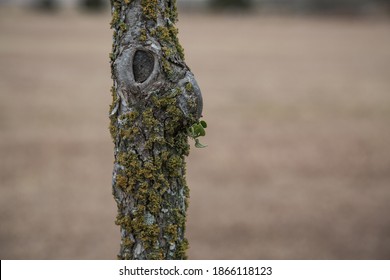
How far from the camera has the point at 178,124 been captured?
111 inches

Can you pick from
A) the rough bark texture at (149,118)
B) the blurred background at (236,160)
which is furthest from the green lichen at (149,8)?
the blurred background at (236,160)

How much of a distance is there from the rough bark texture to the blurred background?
585cm

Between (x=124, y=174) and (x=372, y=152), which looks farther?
(x=372, y=152)

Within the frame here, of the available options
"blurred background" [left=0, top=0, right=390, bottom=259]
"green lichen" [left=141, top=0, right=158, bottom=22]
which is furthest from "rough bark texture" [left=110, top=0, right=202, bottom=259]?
"blurred background" [left=0, top=0, right=390, bottom=259]

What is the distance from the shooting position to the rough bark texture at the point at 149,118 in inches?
107

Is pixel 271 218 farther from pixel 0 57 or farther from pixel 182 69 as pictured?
pixel 0 57

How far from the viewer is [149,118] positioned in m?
2.73

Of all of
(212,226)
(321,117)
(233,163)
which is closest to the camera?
(212,226)

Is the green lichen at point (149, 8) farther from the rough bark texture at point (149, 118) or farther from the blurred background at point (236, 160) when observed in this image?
the blurred background at point (236, 160)

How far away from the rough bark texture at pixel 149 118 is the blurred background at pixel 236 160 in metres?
5.85

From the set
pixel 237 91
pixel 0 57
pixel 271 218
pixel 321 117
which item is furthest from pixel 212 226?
pixel 0 57

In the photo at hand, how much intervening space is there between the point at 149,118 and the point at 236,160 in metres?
10.3

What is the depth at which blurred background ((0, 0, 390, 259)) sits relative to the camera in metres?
8.98

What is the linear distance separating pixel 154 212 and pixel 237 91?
65.0 feet
